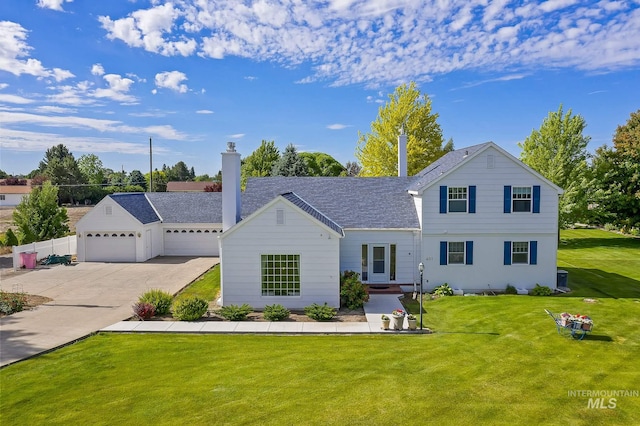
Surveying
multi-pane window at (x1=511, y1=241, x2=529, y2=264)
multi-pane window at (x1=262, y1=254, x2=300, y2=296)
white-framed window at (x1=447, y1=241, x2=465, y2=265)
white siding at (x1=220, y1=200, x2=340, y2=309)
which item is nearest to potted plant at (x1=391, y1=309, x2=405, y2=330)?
white siding at (x1=220, y1=200, x2=340, y2=309)

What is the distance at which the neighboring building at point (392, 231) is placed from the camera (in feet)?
56.3

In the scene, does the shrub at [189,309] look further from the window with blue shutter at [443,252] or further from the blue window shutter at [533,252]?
the blue window shutter at [533,252]

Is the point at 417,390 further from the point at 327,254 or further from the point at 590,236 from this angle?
the point at 590,236

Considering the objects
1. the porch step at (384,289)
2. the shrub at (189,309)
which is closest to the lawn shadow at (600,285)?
the porch step at (384,289)

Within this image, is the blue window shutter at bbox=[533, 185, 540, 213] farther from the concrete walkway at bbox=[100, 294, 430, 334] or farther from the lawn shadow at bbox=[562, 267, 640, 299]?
the concrete walkway at bbox=[100, 294, 430, 334]

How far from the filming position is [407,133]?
41.4 meters

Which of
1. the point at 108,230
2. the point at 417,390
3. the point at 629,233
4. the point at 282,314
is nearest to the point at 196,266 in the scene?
the point at 108,230

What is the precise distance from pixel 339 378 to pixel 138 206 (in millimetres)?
24841

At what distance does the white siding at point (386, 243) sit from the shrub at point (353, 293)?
8.70 ft

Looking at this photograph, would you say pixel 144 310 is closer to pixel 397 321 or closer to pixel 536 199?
pixel 397 321

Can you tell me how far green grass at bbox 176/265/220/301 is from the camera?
774 inches

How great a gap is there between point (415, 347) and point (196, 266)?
18.0 meters

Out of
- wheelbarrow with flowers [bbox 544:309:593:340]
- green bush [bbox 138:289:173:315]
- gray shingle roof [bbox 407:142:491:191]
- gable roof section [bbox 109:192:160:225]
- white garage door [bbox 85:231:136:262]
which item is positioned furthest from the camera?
gable roof section [bbox 109:192:160:225]

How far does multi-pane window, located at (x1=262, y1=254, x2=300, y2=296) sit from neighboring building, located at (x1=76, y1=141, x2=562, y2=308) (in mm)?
42
